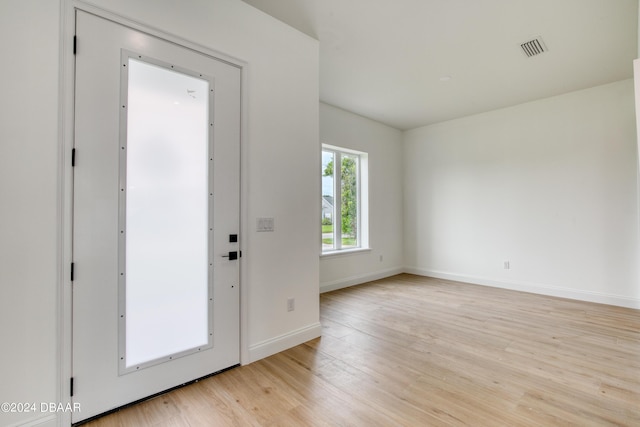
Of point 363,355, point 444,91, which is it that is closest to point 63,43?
point 363,355

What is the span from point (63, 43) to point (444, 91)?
13.7 ft

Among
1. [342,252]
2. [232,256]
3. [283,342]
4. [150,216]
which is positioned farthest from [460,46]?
[283,342]

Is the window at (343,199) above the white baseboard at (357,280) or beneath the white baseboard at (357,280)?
above

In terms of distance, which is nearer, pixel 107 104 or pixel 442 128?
pixel 107 104

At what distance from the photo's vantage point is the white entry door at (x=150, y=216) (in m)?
1.73

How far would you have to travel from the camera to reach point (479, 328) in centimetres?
313

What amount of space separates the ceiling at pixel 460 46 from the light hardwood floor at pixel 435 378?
2989 mm

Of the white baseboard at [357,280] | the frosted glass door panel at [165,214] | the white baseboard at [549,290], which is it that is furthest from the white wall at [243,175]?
the white baseboard at [549,290]

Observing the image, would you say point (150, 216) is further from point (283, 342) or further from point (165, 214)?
point (283, 342)

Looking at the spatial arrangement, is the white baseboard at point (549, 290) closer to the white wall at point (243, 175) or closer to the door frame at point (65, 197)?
→ the white wall at point (243, 175)

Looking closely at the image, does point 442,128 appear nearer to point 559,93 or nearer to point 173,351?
point 559,93

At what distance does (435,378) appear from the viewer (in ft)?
7.11

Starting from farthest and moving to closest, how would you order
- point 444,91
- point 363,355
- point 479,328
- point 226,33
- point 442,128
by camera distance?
point 442,128
point 444,91
point 479,328
point 363,355
point 226,33

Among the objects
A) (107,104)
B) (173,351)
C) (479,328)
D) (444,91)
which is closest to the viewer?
(107,104)
